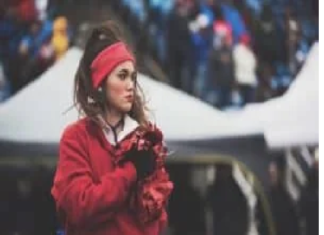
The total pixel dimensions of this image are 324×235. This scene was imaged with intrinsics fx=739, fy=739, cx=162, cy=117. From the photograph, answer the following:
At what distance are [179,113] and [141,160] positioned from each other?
Answer: 2.46 feet

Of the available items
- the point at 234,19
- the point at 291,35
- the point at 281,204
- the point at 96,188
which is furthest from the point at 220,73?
the point at 96,188

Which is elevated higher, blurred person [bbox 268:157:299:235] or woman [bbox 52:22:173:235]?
woman [bbox 52:22:173:235]

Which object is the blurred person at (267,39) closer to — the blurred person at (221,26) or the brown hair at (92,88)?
the blurred person at (221,26)

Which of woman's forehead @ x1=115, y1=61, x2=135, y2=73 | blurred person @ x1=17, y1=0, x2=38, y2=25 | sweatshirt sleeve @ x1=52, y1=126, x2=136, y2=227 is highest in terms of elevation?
blurred person @ x1=17, y1=0, x2=38, y2=25

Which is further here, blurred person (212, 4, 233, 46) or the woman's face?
blurred person (212, 4, 233, 46)

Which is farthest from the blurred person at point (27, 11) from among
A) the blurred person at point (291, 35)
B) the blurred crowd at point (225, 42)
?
the blurred person at point (291, 35)

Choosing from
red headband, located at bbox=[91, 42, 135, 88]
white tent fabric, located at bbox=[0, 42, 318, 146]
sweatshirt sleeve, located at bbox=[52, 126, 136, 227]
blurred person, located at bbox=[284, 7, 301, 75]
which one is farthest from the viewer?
blurred person, located at bbox=[284, 7, 301, 75]

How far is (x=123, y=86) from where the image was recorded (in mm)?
2234

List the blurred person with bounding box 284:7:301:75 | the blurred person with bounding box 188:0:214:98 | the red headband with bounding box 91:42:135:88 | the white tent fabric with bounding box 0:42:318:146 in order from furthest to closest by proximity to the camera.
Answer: the blurred person with bounding box 284:7:301:75 < the blurred person with bounding box 188:0:214:98 < the white tent fabric with bounding box 0:42:318:146 < the red headband with bounding box 91:42:135:88

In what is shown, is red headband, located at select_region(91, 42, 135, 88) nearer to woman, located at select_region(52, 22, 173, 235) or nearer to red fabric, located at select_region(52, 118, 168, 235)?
woman, located at select_region(52, 22, 173, 235)

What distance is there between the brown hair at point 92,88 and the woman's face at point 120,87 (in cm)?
2

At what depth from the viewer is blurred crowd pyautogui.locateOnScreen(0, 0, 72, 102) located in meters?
2.74

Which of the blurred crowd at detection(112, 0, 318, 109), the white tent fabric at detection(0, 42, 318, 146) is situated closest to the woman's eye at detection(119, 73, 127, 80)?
the white tent fabric at detection(0, 42, 318, 146)
